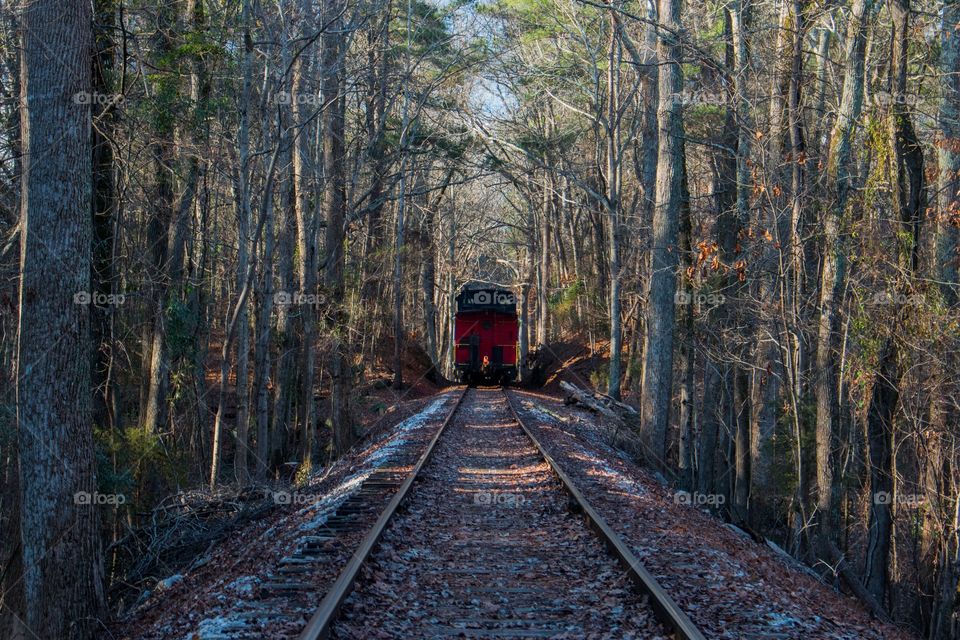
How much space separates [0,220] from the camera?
12.1m

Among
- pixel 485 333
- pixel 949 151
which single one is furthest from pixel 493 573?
pixel 485 333

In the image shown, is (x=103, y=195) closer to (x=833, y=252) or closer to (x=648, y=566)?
(x=648, y=566)

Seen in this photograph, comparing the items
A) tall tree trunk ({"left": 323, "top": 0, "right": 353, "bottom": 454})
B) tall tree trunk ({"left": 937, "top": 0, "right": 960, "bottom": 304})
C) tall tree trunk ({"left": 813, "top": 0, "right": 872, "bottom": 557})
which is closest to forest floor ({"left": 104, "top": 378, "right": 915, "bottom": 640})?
tall tree trunk ({"left": 813, "top": 0, "right": 872, "bottom": 557})

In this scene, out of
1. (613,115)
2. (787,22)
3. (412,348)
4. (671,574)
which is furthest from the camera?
(412,348)

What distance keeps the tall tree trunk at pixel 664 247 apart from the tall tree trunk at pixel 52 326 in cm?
983

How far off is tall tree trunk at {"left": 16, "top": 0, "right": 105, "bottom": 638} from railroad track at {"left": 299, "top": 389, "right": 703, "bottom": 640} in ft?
9.31

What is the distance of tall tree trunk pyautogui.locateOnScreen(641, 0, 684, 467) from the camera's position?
14.6m

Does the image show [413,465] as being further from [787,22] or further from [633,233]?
[633,233]

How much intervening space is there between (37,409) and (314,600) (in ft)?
11.5

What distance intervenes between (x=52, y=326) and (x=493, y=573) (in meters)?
4.43

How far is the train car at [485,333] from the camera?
32.0 meters

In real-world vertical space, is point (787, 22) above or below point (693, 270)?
above

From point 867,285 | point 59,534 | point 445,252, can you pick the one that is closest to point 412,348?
point 445,252

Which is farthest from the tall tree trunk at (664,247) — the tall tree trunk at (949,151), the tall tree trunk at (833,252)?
the tall tree trunk at (949,151)
